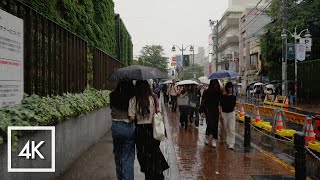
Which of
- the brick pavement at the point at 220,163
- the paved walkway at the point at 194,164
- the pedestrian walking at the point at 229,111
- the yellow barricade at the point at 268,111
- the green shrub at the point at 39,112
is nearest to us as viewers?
the green shrub at the point at 39,112

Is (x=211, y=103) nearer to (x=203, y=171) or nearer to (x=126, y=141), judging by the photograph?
(x=203, y=171)

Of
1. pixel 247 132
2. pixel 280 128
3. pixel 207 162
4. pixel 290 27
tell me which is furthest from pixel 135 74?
pixel 290 27

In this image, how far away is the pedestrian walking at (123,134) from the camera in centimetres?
515

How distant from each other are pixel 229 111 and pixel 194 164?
2.14 meters

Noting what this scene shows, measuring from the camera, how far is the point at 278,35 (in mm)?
36625

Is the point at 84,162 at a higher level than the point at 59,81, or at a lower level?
lower

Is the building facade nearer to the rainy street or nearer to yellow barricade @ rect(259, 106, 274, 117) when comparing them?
yellow barricade @ rect(259, 106, 274, 117)

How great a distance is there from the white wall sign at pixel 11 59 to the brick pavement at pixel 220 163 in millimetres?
3160

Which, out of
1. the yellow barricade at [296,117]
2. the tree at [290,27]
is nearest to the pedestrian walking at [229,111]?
the yellow barricade at [296,117]

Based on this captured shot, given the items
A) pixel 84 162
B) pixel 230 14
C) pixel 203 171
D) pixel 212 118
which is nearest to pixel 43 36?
pixel 84 162

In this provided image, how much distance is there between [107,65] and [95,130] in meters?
5.38

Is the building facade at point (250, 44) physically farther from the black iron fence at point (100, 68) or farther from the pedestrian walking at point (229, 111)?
the pedestrian walking at point (229, 111)

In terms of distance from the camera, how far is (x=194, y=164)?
7.63 metres

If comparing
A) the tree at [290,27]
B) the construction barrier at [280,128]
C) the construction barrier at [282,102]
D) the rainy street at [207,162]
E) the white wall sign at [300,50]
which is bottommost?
the rainy street at [207,162]
